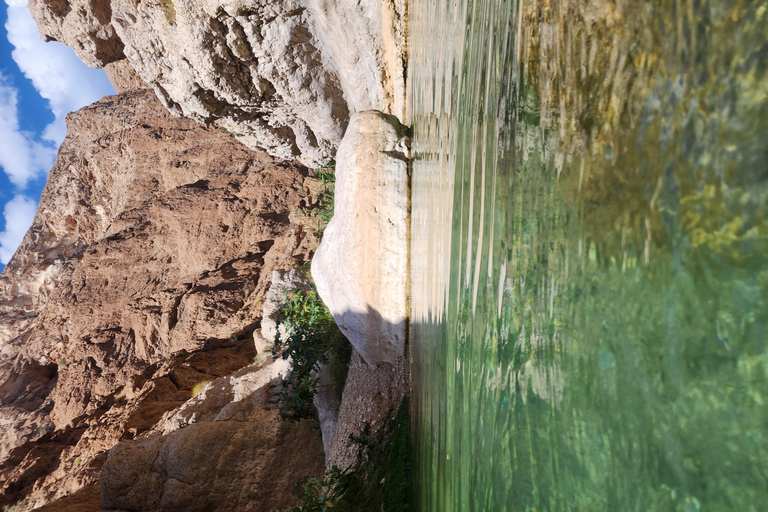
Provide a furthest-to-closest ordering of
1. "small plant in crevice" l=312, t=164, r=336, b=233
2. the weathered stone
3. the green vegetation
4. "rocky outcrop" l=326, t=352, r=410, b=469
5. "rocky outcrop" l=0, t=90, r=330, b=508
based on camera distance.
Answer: "rocky outcrop" l=0, t=90, r=330, b=508 < "small plant in crevice" l=312, t=164, r=336, b=233 < the weathered stone < "rocky outcrop" l=326, t=352, r=410, b=469 < the green vegetation

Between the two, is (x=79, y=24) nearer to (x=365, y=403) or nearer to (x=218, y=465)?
(x=218, y=465)

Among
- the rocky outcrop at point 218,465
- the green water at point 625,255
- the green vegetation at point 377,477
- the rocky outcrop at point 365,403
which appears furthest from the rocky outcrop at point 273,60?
the rocky outcrop at point 218,465

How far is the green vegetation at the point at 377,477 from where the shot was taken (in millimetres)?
2814

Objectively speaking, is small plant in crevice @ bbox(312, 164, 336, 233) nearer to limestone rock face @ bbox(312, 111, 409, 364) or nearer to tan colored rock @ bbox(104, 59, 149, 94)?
limestone rock face @ bbox(312, 111, 409, 364)

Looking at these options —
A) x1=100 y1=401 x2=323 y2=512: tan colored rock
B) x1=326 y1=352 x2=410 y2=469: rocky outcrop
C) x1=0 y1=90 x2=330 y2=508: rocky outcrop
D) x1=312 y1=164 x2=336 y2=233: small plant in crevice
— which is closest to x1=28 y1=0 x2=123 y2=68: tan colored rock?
x1=0 y1=90 x2=330 y2=508: rocky outcrop

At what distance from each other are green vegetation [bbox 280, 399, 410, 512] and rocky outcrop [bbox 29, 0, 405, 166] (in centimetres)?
242

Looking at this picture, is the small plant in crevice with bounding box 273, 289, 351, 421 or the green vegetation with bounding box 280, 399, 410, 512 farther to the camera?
the small plant in crevice with bounding box 273, 289, 351, 421

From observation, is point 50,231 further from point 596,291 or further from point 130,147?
point 596,291

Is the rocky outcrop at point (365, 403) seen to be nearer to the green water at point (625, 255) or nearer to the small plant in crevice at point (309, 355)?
the small plant in crevice at point (309, 355)

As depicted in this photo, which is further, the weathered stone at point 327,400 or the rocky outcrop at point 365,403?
the weathered stone at point 327,400

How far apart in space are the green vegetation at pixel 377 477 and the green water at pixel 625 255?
1795 millimetres

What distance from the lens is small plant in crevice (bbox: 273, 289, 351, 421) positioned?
466 centimetres

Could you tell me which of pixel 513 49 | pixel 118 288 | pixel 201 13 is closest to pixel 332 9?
pixel 201 13

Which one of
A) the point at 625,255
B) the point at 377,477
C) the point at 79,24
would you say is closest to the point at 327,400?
the point at 377,477
